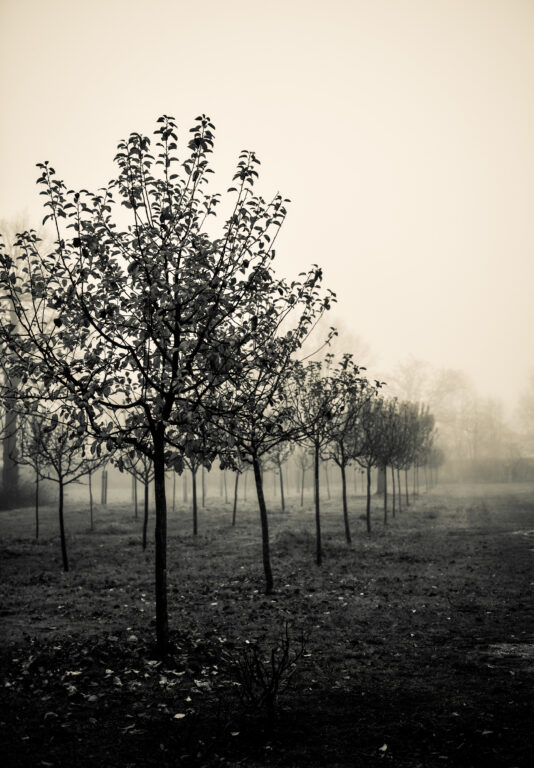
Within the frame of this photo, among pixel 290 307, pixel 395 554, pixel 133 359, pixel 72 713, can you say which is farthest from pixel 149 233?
pixel 395 554

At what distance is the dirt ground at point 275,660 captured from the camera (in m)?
4.55

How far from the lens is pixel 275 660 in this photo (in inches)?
275

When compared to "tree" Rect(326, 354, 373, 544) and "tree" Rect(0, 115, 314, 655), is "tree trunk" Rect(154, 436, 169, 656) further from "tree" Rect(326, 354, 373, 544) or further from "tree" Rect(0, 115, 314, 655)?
"tree" Rect(326, 354, 373, 544)

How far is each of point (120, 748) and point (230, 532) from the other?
644 inches

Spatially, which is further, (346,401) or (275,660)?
(346,401)

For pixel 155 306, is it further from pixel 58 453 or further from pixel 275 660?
pixel 58 453

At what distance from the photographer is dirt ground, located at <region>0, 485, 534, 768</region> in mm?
4551

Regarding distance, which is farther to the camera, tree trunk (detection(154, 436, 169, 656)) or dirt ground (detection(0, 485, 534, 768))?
tree trunk (detection(154, 436, 169, 656))

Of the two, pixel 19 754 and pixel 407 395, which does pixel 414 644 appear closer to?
pixel 19 754

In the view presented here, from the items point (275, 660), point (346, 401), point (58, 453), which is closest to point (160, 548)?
point (275, 660)

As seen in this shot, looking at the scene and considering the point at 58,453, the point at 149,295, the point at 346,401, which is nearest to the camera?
the point at 149,295

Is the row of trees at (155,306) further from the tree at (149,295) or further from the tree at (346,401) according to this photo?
the tree at (346,401)

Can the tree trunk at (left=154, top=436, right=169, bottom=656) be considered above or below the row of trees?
below

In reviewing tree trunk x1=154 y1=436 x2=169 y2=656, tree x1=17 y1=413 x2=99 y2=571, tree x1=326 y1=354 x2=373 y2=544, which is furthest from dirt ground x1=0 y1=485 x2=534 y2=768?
tree x1=326 y1=354 x2=373 y2=544
